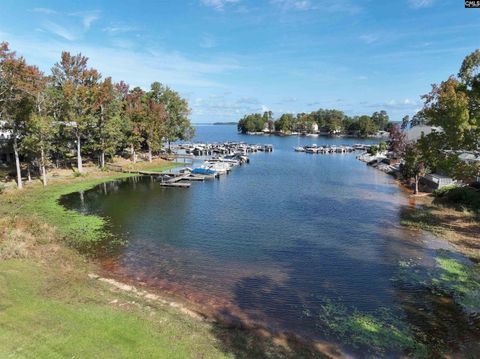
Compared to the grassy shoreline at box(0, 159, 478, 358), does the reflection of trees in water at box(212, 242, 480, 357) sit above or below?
below

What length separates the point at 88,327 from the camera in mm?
13953

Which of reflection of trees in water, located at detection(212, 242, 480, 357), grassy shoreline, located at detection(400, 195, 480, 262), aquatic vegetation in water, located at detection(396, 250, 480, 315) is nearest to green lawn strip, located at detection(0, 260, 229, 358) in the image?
reflection of trees in water, located at detection(212, 242, 480, 357)

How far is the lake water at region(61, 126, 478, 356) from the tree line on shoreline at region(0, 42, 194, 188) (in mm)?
10153

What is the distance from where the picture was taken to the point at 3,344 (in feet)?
39.3

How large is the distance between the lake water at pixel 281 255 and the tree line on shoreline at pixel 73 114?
10.2m

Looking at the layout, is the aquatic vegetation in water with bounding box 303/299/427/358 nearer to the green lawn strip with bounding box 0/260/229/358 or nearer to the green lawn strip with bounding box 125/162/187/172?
the green lawn strip with bounding box 0/260/229/358

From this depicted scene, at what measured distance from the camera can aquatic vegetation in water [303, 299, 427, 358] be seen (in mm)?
15133

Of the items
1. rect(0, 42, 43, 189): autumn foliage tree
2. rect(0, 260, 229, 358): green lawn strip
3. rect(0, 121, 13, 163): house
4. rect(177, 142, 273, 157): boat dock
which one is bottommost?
rect(0, 260, 229, 358): green lawn strip

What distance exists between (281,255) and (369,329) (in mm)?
10257

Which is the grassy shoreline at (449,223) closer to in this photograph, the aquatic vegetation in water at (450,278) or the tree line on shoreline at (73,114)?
the aquatic vegetation in water at (450,278)

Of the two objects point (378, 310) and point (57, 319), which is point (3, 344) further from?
point (378, 310)

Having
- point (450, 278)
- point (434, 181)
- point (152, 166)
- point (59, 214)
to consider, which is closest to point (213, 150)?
point (152, 166)

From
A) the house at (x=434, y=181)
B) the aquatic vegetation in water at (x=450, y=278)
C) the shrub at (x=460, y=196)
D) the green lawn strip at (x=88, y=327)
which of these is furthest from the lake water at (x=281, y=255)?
the house at (x=434, y=181)

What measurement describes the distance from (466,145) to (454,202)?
50.2ft
